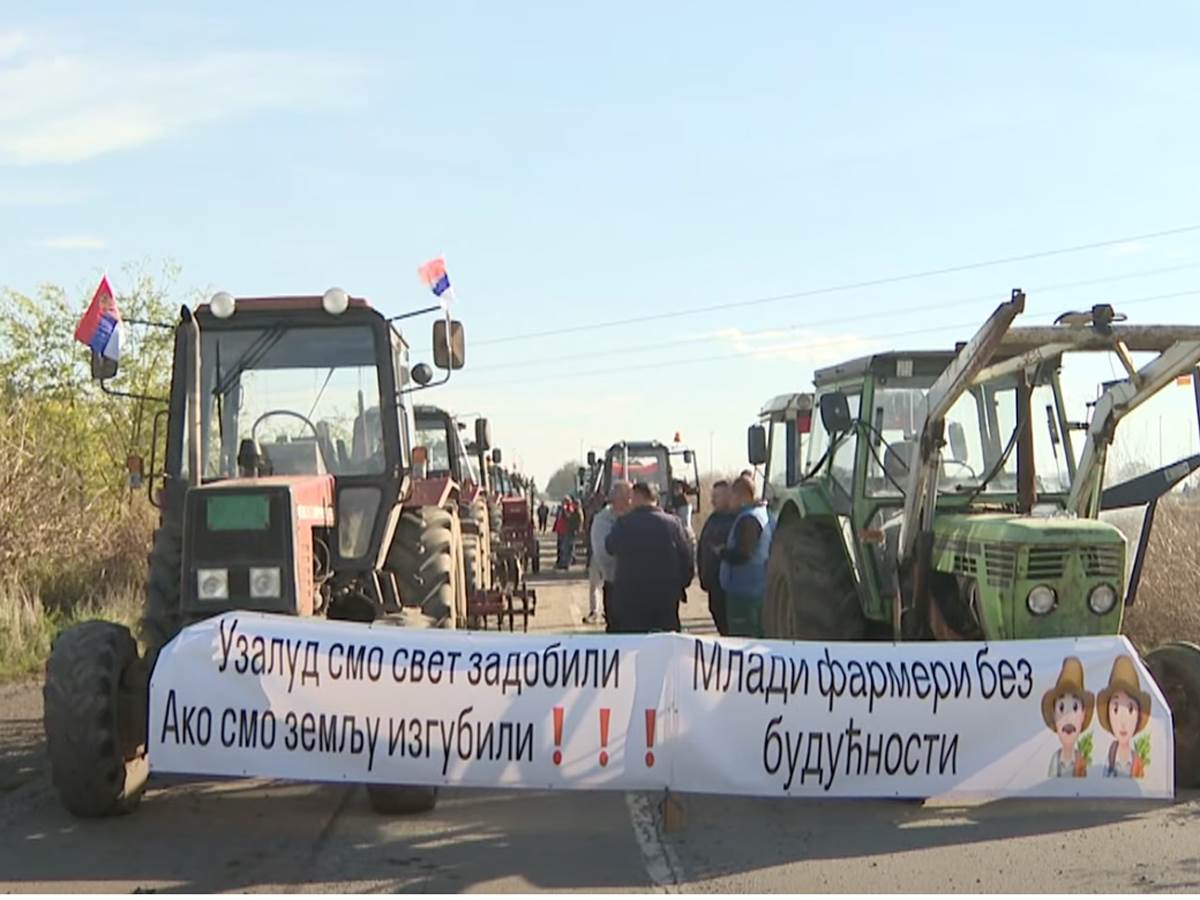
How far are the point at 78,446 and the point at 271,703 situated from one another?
16.1m

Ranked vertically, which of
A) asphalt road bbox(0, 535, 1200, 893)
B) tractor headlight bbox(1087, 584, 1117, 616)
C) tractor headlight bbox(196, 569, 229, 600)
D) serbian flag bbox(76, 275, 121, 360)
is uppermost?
serbian flag bbox(76, 275, 121, 360)

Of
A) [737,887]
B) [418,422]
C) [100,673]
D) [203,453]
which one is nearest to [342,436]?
[203,453]

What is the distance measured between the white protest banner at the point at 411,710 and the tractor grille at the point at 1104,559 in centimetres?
249

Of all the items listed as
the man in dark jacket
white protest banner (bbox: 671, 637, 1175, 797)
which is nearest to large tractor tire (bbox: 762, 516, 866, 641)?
the man in dark jacket

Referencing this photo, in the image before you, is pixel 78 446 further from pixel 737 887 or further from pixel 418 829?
pixel 737 887

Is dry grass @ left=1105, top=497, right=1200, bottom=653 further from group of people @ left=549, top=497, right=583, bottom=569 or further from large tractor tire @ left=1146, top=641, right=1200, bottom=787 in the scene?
group of people @ left=549, top=497, right=583, bottom=569

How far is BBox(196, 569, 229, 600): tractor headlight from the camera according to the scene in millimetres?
7461

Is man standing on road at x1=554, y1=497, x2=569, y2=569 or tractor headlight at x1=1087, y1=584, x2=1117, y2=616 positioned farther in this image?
man standing on road at x1=554, y1=497, x2=569, y2=569

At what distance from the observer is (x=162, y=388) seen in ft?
73.0

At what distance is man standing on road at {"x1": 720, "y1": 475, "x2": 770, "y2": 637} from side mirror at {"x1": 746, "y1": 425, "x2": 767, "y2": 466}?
2306 millimetres

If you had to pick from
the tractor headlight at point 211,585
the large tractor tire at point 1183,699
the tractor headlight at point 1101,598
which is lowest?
the large tractor tire at point 1183,699

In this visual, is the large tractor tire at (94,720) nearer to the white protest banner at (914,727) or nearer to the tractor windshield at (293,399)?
the tractor windshield at (293,399)

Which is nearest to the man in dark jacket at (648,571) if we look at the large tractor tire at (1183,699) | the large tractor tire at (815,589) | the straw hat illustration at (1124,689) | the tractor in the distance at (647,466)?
the large tractor tire at (815,589)

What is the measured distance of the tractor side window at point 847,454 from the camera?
9.61m
